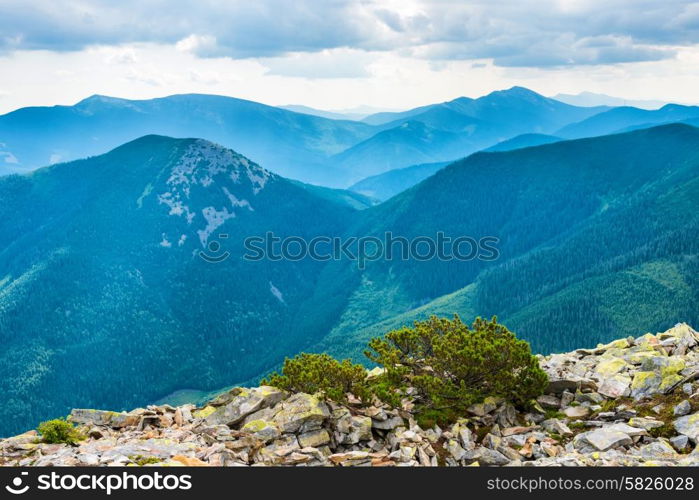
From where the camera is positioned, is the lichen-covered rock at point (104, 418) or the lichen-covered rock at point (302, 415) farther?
the lichen-covered rock at point (104, 418)

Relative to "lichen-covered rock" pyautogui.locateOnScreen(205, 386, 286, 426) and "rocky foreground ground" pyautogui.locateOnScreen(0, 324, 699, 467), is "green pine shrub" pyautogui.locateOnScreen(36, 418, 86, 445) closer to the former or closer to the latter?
"rocky foreground ground" pyautogui.locateOnScreen(0, 324, 699, 467)

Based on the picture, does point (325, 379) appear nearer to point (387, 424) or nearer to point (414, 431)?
point (387, 424)

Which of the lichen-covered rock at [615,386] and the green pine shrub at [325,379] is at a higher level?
the green pine shrub at [325,379]

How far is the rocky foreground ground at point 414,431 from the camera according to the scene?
4278cm

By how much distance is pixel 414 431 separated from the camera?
49.0m

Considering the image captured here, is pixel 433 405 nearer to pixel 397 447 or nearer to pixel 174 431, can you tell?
pixel 397 447

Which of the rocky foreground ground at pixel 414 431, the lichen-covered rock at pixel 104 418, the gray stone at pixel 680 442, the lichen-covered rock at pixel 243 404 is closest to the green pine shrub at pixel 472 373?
the rocky foreground ground at pixel 414 431

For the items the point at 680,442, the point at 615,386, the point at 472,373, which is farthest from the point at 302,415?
the point at 615,386

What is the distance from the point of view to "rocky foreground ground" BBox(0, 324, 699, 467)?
42.8 m

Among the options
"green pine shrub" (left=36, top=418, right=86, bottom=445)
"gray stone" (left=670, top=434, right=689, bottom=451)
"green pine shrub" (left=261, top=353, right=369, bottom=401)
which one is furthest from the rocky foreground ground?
"green pine shrub" (left=261, top=353, right=369, bottom=401)

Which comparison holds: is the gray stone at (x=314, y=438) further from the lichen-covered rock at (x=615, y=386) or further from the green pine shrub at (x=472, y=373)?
the lichen-covered rock at (x=615, y=386)
